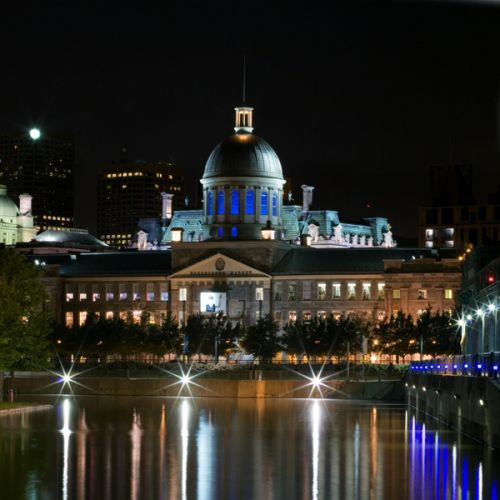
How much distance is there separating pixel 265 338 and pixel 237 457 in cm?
10877

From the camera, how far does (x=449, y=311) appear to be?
197750mm

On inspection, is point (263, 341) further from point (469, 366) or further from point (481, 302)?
point (469, 366)

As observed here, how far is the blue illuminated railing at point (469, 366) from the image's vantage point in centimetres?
8312

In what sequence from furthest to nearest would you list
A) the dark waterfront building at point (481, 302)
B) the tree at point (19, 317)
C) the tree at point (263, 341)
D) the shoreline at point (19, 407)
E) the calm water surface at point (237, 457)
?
the tree at point (263, 341) < the tree at point (19, 317) < the shoreline at point (19, 407) < the dark waterfront building at point (481, 302) < the calm water surface at point (237, 457)

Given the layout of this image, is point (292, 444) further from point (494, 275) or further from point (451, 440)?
point (494, 275)

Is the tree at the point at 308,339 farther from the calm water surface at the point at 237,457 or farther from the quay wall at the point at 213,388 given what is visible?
the calm water surface at the point at 237,457

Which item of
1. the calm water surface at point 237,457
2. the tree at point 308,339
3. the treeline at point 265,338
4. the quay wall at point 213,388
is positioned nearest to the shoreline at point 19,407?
the calm water surface at point 237,457

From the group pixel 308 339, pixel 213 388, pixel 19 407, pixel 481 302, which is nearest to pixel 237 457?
pixel 19 407

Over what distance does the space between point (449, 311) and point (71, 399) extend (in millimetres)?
62121

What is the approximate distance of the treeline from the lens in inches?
7328

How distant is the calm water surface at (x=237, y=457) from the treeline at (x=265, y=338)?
2450 inches

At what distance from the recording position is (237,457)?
8550 centimetres

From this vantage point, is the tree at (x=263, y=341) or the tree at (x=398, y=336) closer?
the tree at (x=398, y=336)

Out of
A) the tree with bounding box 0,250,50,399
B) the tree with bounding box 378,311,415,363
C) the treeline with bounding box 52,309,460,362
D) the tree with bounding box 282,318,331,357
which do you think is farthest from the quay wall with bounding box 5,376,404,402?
the tree with bounding box 378,311,415,363
